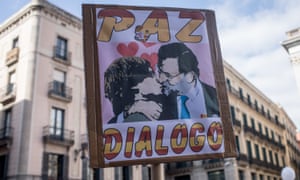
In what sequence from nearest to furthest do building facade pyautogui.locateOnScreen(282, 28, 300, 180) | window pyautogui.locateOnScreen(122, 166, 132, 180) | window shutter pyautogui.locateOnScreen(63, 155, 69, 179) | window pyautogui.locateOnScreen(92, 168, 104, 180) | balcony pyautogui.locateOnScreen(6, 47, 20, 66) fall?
1. window shutter pyautogui.locateOnScreen(63, 155, 69, 179)
2. window pyautogui.locateOnScreen(92, 168, 104, 180)
3. balcony pyautogui.locateOnScreen(6, 47, 20, 66)
4. window pyautogui.locateOnScreen(122, 166, 132, 180)
5. building facade pyautogui.locateOnScreen(282, 28, 300, 180)

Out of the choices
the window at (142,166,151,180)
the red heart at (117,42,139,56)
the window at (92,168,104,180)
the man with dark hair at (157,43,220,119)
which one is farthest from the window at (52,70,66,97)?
the man with dark hair at (157,43,220,119)

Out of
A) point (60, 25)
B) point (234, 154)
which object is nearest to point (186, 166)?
point (60, 25)

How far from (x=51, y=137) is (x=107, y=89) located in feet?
50.0

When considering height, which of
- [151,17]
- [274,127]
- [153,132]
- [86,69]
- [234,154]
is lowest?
[234,154]

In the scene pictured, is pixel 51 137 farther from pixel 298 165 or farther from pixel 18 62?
pixel 298 165

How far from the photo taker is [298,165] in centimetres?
4597

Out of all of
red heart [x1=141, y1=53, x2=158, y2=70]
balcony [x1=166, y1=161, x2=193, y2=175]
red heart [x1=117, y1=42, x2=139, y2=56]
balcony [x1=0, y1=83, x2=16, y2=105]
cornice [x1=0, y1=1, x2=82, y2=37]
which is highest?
cornice [x1=0, y1=1, x2=82, y2=37]

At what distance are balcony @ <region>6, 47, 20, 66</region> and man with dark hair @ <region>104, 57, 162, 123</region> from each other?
17.7 metres

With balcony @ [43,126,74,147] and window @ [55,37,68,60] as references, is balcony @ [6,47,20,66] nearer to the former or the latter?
window @ [55,37,68,60]

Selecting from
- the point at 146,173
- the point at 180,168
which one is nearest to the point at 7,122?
the point at 146,173

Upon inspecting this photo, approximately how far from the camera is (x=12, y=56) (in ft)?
67.0

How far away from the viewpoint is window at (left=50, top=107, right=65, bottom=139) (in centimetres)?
1895

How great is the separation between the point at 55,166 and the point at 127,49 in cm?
1602

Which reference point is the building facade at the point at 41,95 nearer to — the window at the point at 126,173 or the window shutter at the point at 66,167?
the window shutter at the point at 66,167
